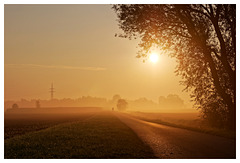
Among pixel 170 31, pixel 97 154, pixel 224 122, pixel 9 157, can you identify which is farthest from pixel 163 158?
pixel 170 31

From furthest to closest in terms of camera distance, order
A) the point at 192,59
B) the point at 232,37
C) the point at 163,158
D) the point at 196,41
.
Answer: the point at 192,59, the point at 196,41, the point at 232,37, the point at 163,158

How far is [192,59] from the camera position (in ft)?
76.2

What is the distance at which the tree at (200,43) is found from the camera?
2005 centimetres

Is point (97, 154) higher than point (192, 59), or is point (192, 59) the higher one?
point (192, 59)

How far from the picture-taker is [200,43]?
2091cm

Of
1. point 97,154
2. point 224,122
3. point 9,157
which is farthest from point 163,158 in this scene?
point 224,122

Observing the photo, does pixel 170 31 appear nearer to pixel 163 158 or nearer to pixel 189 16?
pixel 189 16

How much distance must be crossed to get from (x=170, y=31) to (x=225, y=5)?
18.7 ft

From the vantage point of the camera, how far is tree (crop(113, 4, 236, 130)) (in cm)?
2005

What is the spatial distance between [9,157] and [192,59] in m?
19.8

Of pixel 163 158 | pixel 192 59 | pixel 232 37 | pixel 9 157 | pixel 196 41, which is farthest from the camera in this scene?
pixel 192 59

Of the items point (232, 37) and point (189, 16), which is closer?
point (232, 37)

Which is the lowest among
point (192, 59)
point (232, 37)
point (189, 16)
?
point (192, 59)
